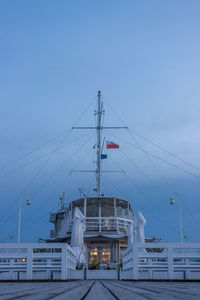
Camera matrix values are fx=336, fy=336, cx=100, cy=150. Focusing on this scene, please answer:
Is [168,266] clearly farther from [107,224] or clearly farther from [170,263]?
[107,224]

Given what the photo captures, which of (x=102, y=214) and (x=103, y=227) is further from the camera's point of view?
(x=102, y=214)

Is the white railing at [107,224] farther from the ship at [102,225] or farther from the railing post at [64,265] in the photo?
the railing post at [64,265]

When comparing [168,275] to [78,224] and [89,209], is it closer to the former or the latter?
[78,224]

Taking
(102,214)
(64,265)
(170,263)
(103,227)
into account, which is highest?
(102,214)

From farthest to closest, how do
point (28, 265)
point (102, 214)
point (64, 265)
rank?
point (102, 214), point (64, 265), point (28, 265)

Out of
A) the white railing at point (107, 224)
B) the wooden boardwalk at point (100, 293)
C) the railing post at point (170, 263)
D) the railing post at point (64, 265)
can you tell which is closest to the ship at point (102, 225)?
the white railing at point (107, 224)

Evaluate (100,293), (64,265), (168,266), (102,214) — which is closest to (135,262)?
(168,266)

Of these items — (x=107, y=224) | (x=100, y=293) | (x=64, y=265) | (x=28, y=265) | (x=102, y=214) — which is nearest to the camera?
(x=100, y=293)

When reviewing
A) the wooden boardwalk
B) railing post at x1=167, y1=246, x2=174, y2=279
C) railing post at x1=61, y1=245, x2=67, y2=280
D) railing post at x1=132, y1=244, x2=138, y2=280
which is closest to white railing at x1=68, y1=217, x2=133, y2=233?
railing post at x1=61, y1=245, x2=67, y2=280

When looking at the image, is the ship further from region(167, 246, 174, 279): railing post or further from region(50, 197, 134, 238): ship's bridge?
region(167, 246, 174, 279): railing post

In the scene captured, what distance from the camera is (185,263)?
14.3 m

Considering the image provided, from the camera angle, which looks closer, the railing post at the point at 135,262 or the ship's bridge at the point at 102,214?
the railing post at the point at 135,262

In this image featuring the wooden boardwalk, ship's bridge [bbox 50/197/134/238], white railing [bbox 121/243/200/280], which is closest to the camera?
the wooden boardwalk

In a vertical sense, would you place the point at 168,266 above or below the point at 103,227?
below
